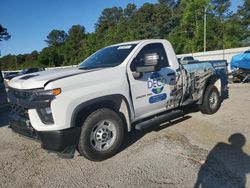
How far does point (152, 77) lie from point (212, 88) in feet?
8.71

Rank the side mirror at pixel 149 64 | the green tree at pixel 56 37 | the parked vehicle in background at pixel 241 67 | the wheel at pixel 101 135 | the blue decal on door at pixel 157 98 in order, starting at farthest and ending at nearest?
1. the green tree at pixel 56 37
2. the parked vehicle in background at pixel 241 67
3. the blue decal on door at pixel 157 98
4. the side mirror at pixel 149 64
5. the wheel at pixel 101 135

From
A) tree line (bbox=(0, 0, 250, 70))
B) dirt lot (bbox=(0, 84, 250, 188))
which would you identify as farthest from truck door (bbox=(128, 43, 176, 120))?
tree line (bbox=(0, 0, 250, 70))

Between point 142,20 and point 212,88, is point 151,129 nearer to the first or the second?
point 212,88

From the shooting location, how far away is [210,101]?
277 inches

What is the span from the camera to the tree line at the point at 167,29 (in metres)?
38.5

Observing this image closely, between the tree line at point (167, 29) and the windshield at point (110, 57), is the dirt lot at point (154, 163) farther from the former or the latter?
the tree line at point (167, 29)

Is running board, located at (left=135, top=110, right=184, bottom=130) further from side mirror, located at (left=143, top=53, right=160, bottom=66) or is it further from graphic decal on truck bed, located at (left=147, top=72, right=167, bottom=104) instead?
side mirror, located at (left=143, top=53, right=160, bottom=66)

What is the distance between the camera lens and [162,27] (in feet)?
187

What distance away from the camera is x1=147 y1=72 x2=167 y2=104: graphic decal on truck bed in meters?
5.01

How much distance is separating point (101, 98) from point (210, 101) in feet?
12.9

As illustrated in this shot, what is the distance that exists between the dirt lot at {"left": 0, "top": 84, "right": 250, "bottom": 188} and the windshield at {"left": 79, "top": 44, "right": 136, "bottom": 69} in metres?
1.66

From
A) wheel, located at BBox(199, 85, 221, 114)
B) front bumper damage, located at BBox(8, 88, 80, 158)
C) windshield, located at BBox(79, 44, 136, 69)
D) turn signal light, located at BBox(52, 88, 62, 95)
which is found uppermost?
windshield, located at BBox(79, 44, 136, 69)

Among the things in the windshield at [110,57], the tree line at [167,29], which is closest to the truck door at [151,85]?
the windshield at [110,57]

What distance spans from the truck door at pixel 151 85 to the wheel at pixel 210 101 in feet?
5.41
